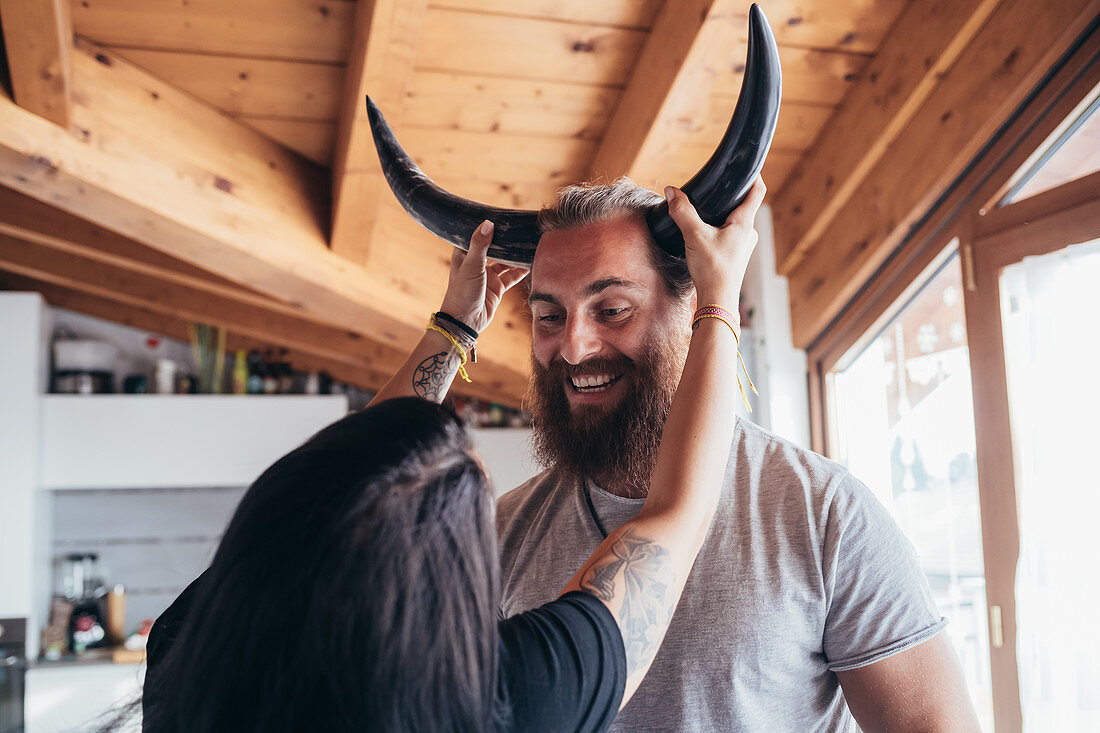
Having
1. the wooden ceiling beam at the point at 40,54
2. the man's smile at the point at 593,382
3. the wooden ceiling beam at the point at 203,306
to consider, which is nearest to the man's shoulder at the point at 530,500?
the man's smile at the point at 593,382

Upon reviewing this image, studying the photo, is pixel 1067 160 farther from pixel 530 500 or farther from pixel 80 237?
pixel 80 237

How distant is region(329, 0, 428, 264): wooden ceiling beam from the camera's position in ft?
6.59

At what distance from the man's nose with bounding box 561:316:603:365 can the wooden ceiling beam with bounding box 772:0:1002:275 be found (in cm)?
161

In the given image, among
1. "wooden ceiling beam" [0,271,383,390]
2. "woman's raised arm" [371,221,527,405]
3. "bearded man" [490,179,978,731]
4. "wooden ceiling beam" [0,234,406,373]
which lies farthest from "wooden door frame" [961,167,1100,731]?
"wooden ceiling beam" [0,271,383,390]

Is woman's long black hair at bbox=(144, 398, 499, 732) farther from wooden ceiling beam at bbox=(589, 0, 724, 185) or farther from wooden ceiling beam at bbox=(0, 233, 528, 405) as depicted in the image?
wooden ceiling beam at bbox=(0, 233, 528, 405)

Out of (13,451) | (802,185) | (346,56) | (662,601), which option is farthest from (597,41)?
(13,451)

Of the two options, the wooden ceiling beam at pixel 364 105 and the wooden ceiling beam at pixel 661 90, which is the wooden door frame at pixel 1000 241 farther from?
the wooden ceiling beam at pixel 364 105

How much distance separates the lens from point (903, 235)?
273 cm

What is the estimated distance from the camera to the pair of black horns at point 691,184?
1069 millimetres

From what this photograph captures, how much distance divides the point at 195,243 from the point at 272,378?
255 centimetres

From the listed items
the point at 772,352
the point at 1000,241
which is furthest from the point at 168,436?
the point at 1000,241

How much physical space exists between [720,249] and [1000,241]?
1.71 meters

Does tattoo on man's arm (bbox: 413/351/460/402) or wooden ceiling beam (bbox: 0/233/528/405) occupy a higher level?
wooden ceiling beam (bbox: 0/233/528/405)

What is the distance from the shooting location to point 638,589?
0.89 metres
